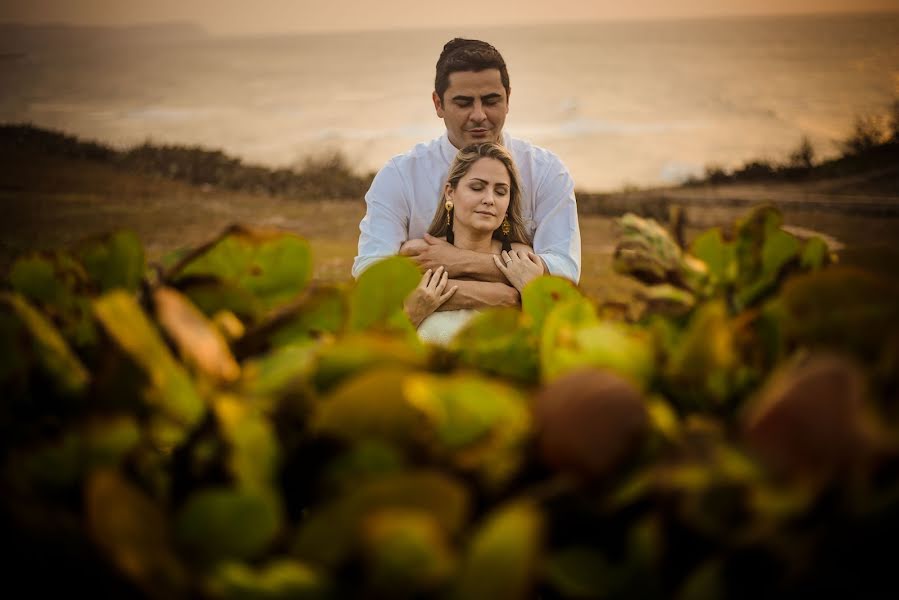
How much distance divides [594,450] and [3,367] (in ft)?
0.99

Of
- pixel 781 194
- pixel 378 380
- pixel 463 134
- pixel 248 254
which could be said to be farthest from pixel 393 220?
pixel 781 194

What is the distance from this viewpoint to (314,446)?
35 centimetres

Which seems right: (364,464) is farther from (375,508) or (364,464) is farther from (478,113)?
(478,113)

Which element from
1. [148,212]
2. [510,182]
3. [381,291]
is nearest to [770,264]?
[381,291]

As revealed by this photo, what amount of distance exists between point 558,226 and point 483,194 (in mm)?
438

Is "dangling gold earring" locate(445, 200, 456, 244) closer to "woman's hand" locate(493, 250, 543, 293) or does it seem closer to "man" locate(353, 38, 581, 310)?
"man" locate(353, 38, 581, 310)

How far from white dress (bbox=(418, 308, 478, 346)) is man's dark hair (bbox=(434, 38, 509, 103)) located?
3.03 feet

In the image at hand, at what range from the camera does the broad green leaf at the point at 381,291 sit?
494 mm

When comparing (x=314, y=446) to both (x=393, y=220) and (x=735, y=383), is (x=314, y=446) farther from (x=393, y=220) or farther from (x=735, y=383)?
(x=393, y=220)

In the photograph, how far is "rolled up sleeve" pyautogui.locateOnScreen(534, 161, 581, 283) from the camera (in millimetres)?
2521

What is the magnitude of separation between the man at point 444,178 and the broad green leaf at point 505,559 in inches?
84.0

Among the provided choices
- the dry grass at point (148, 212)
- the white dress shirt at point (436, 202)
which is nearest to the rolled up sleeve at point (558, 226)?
the white dress shirt at point (436, 202)

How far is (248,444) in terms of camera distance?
32 cm

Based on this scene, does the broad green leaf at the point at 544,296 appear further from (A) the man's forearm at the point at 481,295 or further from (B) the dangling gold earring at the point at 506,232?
(B) the dangling gold earring at the point at 506,232
